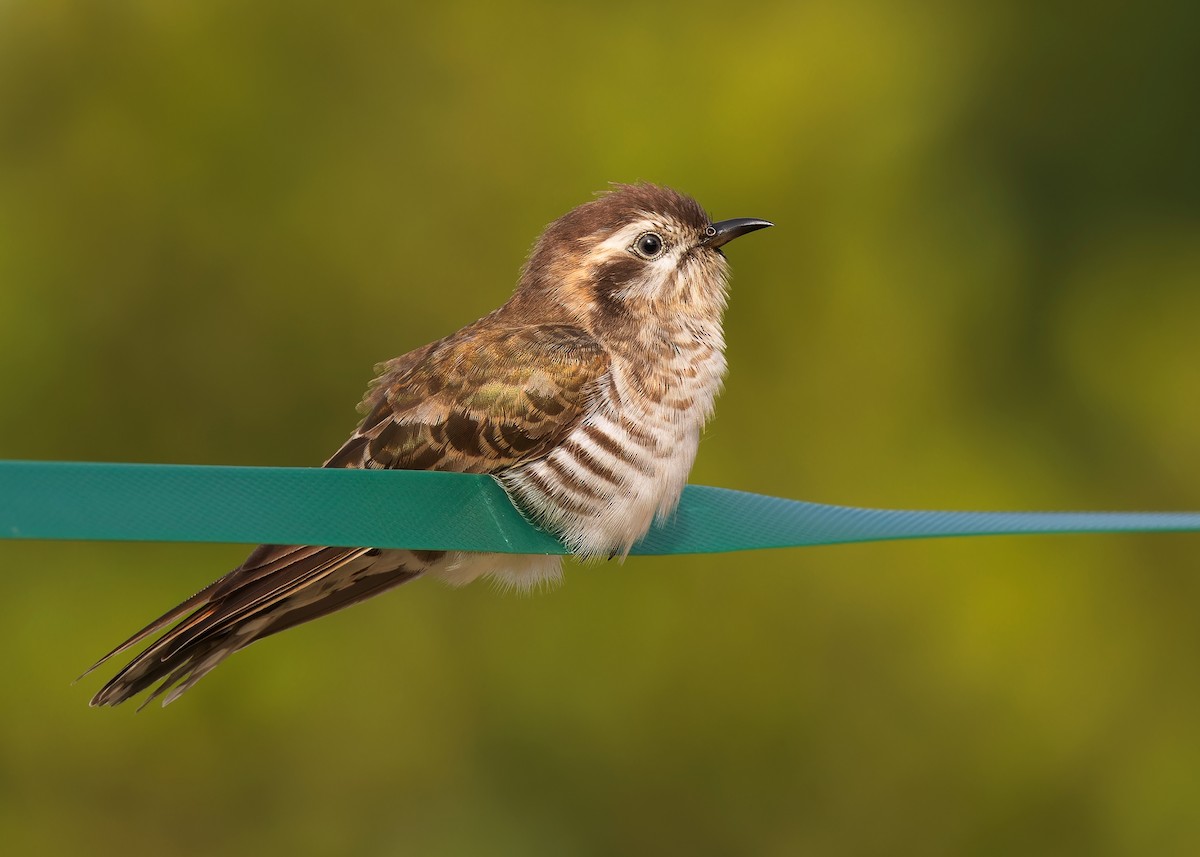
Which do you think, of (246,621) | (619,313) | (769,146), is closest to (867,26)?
(769,146)

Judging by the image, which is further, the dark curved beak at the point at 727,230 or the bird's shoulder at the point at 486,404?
the dark curved beak at the point at 727,230

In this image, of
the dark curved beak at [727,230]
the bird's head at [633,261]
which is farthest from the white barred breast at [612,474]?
the dark curved beak at [727,230]

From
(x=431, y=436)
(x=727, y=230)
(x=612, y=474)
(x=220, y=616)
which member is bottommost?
(x=612, y=474)

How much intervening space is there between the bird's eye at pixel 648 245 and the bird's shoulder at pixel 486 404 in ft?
1.51

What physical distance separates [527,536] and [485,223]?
13.4ft

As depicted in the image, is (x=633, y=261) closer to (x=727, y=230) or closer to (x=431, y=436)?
(x=727, y=230)

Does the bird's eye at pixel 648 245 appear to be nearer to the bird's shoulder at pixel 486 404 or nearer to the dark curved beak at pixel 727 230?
the dark curved beak at pixel 727 230

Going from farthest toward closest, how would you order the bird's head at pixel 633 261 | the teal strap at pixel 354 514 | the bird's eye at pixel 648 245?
the bird's eye at pixel 648 245, the bird's head at pixel 633 261, the teal strap at pixel 354 514

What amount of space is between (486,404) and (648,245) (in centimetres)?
86

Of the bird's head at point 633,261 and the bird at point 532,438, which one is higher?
the bird's head at point 633,261

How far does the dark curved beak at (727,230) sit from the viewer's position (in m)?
4.68

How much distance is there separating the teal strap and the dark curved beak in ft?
3.72

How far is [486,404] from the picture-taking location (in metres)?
3.95

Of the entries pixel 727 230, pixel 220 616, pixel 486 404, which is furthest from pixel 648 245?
pixel 220 616
